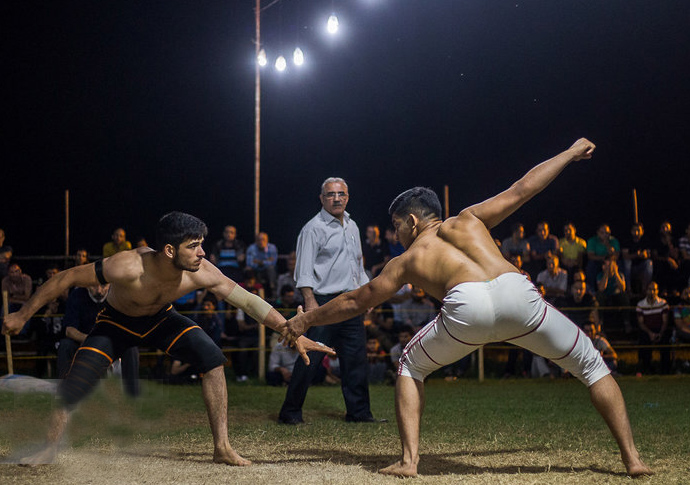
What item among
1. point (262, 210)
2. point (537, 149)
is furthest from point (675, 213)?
point (262, 210)

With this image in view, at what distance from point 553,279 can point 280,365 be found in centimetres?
442

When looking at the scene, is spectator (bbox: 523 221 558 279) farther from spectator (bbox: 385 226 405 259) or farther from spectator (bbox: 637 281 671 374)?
spectator (bbox: 385 226 405 259)

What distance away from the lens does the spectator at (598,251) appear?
12.9 meters

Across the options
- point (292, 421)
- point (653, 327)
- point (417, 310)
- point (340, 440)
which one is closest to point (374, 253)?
point (417, 310)

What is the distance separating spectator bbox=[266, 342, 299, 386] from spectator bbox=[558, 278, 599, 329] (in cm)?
415

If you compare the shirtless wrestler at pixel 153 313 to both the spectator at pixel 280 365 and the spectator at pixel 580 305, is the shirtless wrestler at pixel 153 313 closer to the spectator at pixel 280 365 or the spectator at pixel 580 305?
the spectator at pixel 280 365

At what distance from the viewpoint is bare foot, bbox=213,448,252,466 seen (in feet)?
17.6

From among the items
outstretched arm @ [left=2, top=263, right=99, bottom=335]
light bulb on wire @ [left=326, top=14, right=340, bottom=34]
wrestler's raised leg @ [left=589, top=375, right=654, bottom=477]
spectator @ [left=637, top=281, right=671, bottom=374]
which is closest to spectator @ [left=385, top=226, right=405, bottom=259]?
spectator @ [left=637, top=281, right=671, bottom=374]

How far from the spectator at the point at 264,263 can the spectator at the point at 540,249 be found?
4119 mm

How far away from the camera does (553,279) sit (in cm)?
1225

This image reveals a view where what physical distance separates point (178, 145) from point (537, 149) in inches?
635

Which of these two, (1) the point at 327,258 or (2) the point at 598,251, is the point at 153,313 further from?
(2) the point at 598,251

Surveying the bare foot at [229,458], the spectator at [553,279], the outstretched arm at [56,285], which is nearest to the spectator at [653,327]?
the spectator at [553,279]

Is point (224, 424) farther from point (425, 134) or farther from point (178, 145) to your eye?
point (178, 145)
